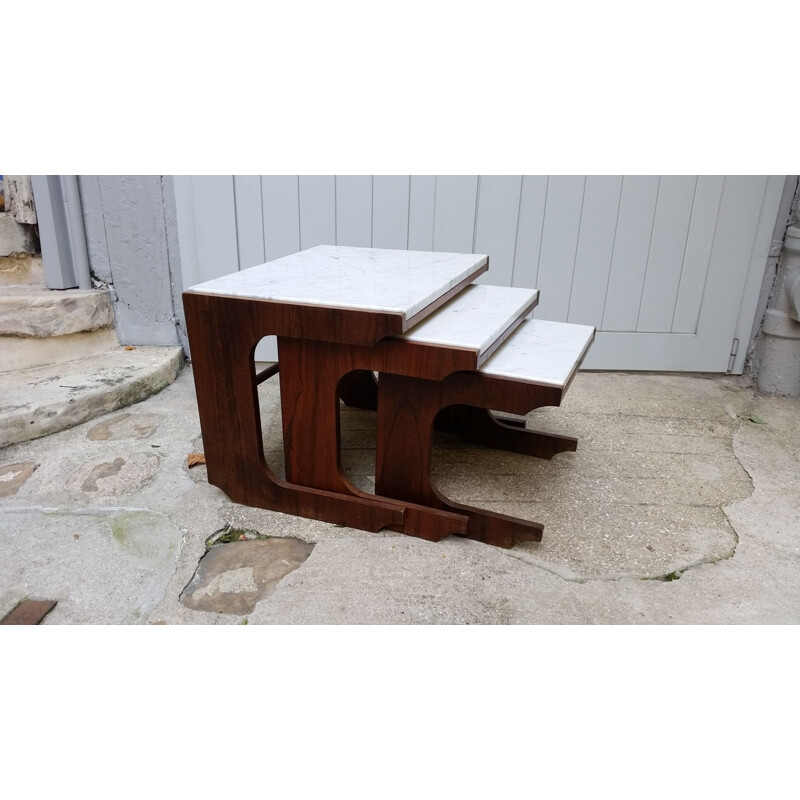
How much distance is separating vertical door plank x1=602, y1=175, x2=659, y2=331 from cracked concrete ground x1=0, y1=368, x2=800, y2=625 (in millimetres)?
613

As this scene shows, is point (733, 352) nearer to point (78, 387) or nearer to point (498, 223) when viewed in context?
point (498, 223)

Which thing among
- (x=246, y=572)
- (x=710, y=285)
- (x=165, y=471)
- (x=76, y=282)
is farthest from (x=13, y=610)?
(x=710, y=285)

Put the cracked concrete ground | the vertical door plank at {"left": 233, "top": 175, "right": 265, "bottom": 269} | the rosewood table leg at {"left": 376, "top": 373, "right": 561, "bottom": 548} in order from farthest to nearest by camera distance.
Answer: the vertical door plank at {"left": 233, "top": 175, "right": 265, "bottom": 269}
the rosewood table leg at {"left": 376, "top": 373, "right": 561, "bottom": 548}
the cracked concrete ground

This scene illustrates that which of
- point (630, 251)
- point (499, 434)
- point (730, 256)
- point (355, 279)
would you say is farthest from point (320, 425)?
point (730, 256)

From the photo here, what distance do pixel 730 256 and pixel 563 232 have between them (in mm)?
700

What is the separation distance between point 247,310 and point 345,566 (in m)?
0.66

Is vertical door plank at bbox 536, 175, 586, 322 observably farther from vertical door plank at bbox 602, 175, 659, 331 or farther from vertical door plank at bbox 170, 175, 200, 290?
vertical door plank at bbox 170, 175, 200, 290

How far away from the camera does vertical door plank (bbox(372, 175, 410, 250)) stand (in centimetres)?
268

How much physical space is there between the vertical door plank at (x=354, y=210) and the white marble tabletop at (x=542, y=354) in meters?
1.03

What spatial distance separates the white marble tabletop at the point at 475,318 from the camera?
155 cm

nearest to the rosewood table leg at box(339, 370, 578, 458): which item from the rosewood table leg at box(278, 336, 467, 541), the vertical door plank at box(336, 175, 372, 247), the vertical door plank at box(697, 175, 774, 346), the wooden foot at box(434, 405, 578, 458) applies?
the wooden foot at box(434, 405, 578, 458)

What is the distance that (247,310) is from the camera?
1.61m

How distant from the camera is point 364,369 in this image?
1.59 metres

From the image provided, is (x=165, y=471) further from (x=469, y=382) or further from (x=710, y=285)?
(x=710, y=285)
